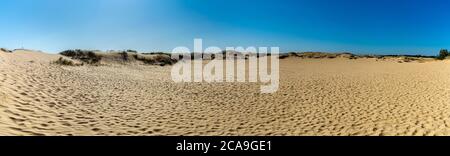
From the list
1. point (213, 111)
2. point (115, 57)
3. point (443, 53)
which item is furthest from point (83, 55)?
point (443, 53)

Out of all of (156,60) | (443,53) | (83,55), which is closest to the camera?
(83,55)

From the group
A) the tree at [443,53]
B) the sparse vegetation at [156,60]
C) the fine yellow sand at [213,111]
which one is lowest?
the fine yellow sand at [213,111]

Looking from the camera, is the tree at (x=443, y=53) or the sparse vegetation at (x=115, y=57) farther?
the tree at (x=443, y=53)

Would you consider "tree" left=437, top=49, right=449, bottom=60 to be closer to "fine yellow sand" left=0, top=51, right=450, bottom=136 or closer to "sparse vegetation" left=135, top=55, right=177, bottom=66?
"sparse vegetation" left=135, top=55, right=177, bottom=66

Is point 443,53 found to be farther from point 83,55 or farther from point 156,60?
point 83,55

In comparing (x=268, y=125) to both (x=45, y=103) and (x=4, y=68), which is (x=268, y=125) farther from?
(x=4, y=68)

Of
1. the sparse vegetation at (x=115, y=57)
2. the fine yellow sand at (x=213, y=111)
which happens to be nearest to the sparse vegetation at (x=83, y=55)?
the sparse vegetation at (x=115, y=57)

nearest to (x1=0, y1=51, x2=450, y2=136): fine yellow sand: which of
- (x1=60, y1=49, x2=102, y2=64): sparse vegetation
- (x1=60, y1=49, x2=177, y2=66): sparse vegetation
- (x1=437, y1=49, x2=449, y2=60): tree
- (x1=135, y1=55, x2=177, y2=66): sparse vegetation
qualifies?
(x1=60, y1=49, x2=177, y2=66): sparse vegetation

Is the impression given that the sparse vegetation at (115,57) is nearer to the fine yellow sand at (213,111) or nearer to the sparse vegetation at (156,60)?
the sparse vegetation at (156,60)

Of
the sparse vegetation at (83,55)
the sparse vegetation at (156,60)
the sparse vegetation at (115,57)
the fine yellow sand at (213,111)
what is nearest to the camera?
the fine yellow sand at (213,111)

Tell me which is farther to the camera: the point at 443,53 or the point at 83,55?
the point at 443,53

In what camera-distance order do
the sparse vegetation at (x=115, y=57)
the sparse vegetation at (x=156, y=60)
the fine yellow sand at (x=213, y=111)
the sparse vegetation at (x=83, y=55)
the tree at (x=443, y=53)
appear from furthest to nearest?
the tree at (x=443, y=53) < the sparse vegetation at (x=156, y=60) < the sparse vegetation at (x=115, y=57) < the sparse vegetation at (x=83, y=55) < the fine yellow sand at (x=213, y=111)

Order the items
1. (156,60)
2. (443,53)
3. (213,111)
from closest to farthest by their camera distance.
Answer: (213,111), (156,60), (443,53)
